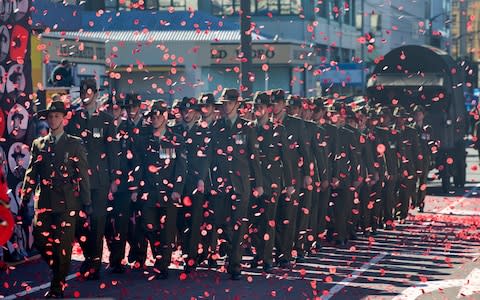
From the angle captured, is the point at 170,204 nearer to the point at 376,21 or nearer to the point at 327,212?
the point at 327,212

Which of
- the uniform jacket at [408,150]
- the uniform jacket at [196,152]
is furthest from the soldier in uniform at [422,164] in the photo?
the uniform jacket at [196,152]

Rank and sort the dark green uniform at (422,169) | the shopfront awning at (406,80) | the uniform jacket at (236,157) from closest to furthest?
1. the uniform jacket at (236,157)
2. the dark green uniform at (422,169)
3. the shopfront awning at (406,80)

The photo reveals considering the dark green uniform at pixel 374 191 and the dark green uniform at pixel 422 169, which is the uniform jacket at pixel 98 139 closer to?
the dark green uniform at pixel 374 191

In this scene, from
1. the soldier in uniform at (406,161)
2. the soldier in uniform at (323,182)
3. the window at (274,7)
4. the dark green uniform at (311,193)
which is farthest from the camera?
the window at (274,7)

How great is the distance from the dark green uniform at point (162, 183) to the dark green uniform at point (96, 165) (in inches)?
15.7

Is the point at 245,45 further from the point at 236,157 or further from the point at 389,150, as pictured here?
the point at 236,157

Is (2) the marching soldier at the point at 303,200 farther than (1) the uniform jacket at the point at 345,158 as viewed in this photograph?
No

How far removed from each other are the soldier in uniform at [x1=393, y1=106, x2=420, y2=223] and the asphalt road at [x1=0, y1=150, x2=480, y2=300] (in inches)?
110

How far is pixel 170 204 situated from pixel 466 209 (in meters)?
10.1

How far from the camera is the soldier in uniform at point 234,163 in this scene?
14977 millimetres

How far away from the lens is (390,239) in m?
19.1

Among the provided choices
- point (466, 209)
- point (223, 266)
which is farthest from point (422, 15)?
point (223, 266)

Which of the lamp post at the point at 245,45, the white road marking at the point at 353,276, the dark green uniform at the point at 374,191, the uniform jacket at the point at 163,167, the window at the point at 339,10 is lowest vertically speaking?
the white road marking at the point at 353,276

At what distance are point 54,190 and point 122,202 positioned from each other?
2125mm
